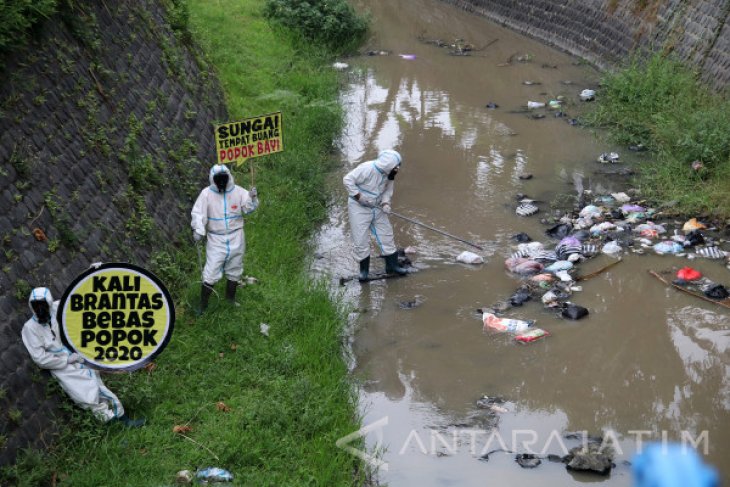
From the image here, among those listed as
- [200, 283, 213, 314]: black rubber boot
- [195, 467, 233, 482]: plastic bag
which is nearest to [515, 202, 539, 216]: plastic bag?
[200, 283, 213, 314]: black rubber boot

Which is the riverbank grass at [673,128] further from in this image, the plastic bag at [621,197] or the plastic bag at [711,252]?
the plastic bag at [711,252]

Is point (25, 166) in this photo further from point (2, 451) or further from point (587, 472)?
point (587, 472)

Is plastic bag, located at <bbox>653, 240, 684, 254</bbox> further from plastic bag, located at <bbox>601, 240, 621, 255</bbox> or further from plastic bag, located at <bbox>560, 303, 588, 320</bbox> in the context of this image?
plastic bag, located at <bbox>560, 303, 588, 320</bbox>

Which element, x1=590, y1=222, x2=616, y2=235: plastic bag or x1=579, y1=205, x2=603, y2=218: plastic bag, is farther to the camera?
x1=579, y1=205, x2=603, y2=218: plastic bag

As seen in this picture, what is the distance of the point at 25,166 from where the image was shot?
6.66 meters

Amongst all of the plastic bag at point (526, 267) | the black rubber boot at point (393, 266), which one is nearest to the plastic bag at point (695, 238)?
the plastic bag at point (526, 267)

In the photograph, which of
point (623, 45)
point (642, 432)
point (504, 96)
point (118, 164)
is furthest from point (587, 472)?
point (623, 45)

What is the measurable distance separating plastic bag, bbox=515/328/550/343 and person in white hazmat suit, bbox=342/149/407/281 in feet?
5.98

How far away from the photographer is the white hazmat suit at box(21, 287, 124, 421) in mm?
5609

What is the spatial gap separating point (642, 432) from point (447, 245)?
387 centimetres

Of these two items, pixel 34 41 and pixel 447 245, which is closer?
pixel 34 41

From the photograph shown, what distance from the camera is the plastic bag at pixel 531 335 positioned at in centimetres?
799

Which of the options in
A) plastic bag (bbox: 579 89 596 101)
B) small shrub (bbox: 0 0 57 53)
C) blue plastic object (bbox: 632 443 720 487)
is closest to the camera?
blue plastic object (bbox: 632 443 720 487)

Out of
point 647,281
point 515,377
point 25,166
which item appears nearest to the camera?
point 25,166
